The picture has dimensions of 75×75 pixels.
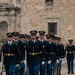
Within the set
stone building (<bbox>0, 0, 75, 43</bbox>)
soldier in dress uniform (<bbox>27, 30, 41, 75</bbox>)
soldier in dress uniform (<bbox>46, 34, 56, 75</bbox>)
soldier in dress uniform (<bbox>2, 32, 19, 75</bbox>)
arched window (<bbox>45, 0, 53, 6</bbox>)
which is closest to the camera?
soldier in dress uniform (<bbox>2, 32, 19, 75</bbox>)

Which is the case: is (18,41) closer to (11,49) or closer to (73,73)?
(11,49)

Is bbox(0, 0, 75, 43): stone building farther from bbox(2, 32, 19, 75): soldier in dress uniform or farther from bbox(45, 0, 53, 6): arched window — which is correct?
bbox(2, 32, 19, 75): soldier in dress uniform

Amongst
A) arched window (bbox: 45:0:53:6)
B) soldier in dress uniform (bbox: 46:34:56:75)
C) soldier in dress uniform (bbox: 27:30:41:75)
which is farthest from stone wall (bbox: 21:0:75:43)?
soldier in dress uniform (bbox: 27:30:41:75)

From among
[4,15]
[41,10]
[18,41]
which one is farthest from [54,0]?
[18,41]

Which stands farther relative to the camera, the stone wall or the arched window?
the arched window

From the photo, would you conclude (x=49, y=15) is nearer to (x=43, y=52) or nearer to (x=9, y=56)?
(x=43, y=52)

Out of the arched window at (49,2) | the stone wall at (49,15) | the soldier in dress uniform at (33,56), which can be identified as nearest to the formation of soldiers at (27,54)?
the soldier in dress uniform at (33,56)

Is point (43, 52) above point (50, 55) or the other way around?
above

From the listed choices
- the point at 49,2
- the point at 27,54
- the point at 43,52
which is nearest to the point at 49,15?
the point at 49,2

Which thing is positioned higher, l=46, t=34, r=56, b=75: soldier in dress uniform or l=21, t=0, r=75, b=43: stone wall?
l=21, t=0, r=75, b=43: stone wall

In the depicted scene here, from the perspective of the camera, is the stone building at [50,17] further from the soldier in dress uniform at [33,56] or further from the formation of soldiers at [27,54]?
the soldier in dress uniform at [33,56]

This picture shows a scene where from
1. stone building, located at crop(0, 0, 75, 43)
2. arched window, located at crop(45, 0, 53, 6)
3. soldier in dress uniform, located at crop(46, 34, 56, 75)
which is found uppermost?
arched window, located at crop(45, 0, 53, 6)

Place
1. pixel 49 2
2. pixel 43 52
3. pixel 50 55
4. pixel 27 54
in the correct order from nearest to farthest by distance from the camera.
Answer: pixel 27 54 → pixel 43 52 → pixel 50 55 → pixel 49 2

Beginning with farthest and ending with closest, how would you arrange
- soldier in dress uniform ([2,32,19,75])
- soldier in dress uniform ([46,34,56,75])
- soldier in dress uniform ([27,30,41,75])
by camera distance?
soldier in dress uniform ([46,34,56,75]) → soldier in dress uniform ([27,30,41,75]) → soldier in dress uniform ([2,32,19,75])
